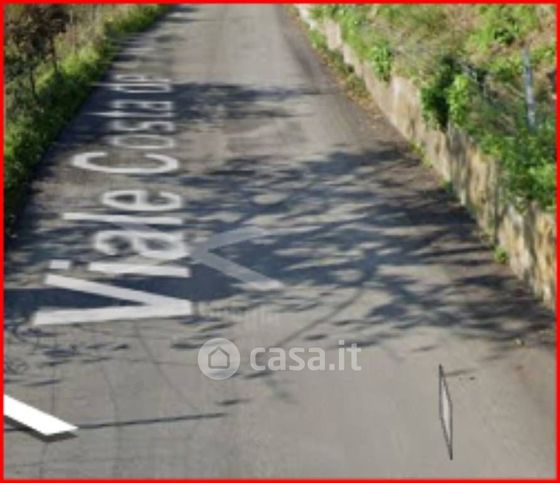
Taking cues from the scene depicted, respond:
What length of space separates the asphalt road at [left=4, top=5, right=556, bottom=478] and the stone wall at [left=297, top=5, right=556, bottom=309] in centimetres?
27

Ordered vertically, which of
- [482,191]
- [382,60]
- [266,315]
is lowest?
[266,315]

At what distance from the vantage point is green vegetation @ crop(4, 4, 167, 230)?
603 inches

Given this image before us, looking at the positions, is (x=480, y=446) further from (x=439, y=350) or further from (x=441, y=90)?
(x=441, y=90)

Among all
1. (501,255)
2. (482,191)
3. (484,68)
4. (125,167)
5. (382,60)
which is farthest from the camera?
(382,60)

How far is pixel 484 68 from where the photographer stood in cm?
1594

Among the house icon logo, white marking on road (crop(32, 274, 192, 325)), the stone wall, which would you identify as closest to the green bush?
the stone wall

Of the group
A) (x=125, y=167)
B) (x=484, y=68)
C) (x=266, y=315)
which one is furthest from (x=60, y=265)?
(x=484, y=68)

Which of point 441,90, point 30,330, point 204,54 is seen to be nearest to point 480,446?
point 30,330

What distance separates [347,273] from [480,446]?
157 inches

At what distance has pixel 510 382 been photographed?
352 inches

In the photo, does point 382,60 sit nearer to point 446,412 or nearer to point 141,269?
point 141,269

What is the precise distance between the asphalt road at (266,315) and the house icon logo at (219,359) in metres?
0.09

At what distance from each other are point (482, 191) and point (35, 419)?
6.86 metres

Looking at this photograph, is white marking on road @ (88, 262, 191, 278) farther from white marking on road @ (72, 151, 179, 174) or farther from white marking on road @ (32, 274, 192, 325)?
white marking on road @ (72, 151, 179, 174)
